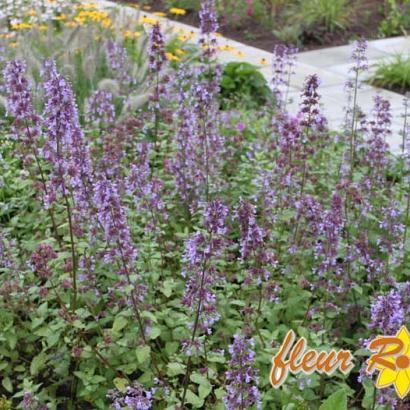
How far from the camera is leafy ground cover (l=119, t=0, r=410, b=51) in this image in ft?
37.7

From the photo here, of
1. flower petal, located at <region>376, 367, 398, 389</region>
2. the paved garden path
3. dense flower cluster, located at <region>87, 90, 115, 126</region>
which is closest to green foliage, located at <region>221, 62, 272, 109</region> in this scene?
the paved garden path

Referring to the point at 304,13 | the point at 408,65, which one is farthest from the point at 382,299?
the point at 304,13

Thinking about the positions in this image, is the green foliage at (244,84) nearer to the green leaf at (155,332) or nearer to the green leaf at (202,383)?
the green leaf at (155,332)

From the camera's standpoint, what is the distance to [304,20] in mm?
11539

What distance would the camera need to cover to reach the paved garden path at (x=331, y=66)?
28.1 ft

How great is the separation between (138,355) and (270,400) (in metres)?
0.61

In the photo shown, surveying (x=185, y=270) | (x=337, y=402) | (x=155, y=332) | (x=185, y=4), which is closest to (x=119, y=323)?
(x=155, y=332)

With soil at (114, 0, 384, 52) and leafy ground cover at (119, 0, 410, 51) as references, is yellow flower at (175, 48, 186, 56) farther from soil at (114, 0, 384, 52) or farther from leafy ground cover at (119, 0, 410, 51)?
soil at (114, 0, 384, 52)

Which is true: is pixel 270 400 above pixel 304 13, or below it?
below

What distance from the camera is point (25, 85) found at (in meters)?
3.83

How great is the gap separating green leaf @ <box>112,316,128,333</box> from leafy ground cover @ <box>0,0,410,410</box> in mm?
11

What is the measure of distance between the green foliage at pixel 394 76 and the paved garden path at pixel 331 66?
0.19 meters

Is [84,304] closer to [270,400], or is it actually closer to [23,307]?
[23,307]

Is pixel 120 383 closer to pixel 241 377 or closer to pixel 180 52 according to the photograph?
pixel 241 377
